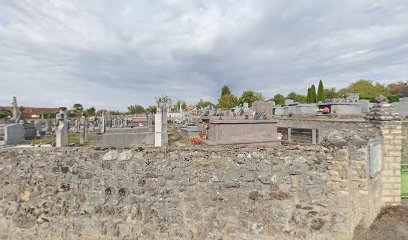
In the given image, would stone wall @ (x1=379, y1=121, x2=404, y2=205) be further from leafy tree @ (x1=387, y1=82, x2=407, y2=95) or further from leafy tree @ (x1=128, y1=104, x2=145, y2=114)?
leafy tree @ (x1=128, y1=104, x2=145, y2=114)

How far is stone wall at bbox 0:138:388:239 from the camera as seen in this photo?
3.59 meters

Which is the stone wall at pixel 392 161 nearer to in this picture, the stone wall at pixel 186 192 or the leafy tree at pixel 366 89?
the stone wall at pixel 186 192

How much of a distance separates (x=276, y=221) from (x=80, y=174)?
11.9 feet

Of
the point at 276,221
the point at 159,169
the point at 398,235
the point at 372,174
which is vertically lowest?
the point at 398,235

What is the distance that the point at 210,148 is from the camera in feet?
12.5

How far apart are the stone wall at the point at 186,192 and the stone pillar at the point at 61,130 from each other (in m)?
5.00

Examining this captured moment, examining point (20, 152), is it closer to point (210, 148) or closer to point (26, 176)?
point (26, 176)

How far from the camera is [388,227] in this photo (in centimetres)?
450

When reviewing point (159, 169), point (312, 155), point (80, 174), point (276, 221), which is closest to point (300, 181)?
point (312, 155)

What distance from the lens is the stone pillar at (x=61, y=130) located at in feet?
28.6

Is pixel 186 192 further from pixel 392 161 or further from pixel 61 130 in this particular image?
pixel 61 130

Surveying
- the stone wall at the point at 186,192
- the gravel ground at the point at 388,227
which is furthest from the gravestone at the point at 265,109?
the stone wall at the point at 186,192

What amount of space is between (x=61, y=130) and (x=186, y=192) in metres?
7.58

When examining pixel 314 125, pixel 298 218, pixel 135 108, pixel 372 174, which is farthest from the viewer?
pixel 135 108
